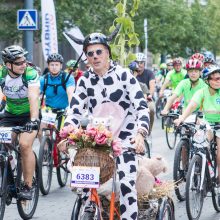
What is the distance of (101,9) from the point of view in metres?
30.0

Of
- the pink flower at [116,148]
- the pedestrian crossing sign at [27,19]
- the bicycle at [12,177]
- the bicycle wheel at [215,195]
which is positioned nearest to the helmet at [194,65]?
the bicycle wheel at [215,195]

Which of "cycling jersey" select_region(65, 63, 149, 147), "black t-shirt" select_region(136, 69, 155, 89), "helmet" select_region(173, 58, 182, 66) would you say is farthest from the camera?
"helmet" select_region(173, 58, 182, 66)

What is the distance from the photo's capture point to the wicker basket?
18.2 feet

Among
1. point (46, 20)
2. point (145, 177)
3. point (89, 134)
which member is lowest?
point (145, 177)

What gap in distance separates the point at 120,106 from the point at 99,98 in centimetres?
18

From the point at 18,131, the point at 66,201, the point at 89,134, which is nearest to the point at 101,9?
the point at 66,201

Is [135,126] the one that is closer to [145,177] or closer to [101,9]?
[145,177]

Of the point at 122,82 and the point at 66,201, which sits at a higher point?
the point at 122,82

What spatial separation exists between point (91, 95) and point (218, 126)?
3.09m

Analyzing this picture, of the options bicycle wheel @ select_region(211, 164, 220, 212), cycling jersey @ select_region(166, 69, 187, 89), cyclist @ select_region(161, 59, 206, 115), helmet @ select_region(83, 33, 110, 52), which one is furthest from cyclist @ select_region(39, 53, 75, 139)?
cycling jersey @ select_region(166, 69, 187, 89)

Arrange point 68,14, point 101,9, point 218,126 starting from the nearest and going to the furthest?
point 218,126 < point 68,14 < point 101,9

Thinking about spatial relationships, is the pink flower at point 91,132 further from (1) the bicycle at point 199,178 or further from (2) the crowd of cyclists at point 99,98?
(1) the bicycle at point 199,178

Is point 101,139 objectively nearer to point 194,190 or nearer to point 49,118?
point 194,190

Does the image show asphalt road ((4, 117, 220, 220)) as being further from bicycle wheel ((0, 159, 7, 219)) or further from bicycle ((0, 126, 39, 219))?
bicycle wheel ((0, 159, 7, 219))
